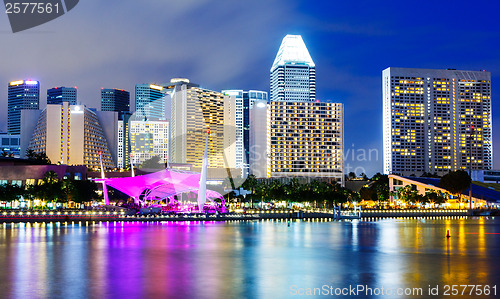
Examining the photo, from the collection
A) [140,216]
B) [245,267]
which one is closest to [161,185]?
[140,216]

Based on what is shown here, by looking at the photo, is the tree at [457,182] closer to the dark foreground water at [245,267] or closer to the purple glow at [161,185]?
the purple glow at [161,185]

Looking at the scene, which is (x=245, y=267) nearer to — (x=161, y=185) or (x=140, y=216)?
(x=140, y=216)

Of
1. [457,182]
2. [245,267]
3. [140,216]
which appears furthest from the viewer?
[457,182]

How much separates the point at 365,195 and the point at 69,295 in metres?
141

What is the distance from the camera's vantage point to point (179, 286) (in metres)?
26.0

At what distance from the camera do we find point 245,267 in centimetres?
3253

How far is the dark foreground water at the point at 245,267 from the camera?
2477cm

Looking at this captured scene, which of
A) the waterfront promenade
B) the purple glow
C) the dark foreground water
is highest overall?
the purple glow

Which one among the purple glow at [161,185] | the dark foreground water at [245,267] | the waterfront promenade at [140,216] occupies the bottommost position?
the waterfront promenade at [140,216]

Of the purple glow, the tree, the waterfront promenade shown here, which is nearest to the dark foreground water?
the waterfront promenade

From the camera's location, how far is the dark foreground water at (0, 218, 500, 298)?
24766 mm

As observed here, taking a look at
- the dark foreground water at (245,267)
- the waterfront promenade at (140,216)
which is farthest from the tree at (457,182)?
the dark foreground water at (245,267)

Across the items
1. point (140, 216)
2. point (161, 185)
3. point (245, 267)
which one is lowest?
point (140, 216)

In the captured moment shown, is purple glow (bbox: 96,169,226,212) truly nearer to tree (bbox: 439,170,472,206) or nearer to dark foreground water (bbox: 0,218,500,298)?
tree (bbox: 439,170,472,206)
